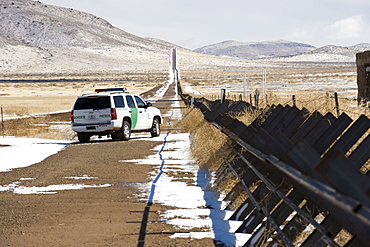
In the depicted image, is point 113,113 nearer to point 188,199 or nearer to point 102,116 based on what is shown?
point 102,116

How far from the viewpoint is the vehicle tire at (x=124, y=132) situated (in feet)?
69.9

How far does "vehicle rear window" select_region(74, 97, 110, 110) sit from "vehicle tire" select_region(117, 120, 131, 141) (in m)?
0.82

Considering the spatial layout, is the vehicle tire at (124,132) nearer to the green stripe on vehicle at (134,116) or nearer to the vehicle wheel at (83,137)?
the green stripe on vehicle at (134,116)

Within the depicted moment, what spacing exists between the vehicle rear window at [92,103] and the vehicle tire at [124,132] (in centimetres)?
82

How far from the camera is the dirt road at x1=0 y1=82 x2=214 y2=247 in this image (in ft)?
23.7

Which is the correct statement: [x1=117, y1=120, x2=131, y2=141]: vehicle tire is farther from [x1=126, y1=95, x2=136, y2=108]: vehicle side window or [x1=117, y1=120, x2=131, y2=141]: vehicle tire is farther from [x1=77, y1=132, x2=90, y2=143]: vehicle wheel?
[x1=77, y1=132, x2=90, y2=143]: vehicle wheel

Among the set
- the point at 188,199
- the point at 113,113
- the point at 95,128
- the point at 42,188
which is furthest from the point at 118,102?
the point at 188,199

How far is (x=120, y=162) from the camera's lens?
49.0ft

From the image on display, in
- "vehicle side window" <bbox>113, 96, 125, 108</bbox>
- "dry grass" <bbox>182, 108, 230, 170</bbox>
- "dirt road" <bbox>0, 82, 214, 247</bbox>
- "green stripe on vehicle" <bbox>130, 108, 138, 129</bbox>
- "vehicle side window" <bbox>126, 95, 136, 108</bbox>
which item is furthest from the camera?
"vehicle side window" <bbox>126, 95, 136, 108</bbox>

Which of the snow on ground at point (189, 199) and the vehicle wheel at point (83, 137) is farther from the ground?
the snow on ground at point (189, 199)

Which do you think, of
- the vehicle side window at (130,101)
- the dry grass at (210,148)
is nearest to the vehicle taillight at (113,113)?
the vehicle side window at (130,101)

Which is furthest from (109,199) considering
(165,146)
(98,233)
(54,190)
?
(165,146)

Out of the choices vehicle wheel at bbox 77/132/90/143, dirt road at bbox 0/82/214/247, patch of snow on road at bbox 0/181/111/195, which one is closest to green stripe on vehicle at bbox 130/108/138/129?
vehicle wheel at bbox 77/132/90/143

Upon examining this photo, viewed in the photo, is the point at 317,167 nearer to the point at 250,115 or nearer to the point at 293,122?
the point at 293,122
